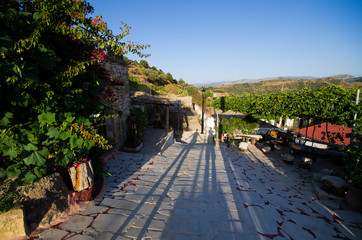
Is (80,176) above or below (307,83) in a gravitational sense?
below

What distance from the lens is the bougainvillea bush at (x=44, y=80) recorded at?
216 cm

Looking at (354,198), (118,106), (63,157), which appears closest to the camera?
(63,157)

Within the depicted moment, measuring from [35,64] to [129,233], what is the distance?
2.71 m

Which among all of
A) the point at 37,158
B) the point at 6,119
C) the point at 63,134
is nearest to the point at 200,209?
the point at 63,134

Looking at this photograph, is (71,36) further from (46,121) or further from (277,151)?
(277,151)

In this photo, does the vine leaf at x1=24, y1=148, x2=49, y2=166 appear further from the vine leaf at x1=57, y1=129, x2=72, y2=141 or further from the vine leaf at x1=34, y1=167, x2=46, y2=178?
the vine leaf at x1=57, y1=129, x2=72, y2=141

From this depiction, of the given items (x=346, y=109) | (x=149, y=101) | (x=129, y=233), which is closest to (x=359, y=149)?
(x=346, y=109)

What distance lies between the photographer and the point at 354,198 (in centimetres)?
398

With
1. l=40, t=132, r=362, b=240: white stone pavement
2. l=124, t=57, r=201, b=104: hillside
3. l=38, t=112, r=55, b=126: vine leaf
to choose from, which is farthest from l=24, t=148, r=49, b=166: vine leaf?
l=124, t=57, r=201, b=104: hillside

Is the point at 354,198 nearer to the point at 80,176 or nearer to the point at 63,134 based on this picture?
the point at 80,176

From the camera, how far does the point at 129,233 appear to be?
2381mm

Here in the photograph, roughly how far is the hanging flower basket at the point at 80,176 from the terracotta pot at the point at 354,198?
594 centimetres

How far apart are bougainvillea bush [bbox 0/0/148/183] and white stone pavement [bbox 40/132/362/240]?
1.16 metres

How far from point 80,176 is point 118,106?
453cm
